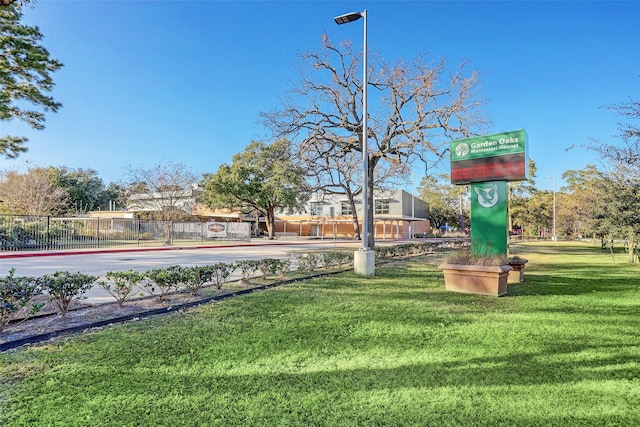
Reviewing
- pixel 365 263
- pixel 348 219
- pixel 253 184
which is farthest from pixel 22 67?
pixel 348 219

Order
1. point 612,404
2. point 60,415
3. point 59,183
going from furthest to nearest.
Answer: point 59,183 < point 612,404 < point 60,415

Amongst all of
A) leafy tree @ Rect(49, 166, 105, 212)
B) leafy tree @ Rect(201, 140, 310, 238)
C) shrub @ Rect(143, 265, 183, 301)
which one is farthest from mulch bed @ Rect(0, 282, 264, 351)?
leafy tree @ Rect(49, 166, 105, 212)

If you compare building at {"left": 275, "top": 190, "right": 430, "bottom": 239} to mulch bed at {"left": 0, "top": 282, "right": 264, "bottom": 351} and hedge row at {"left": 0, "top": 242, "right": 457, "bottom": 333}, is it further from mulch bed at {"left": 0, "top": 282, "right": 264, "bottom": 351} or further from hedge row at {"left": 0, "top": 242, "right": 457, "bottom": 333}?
mulch bed at {"left": 0, "top": 282, "right": 264, "bottom": 351}

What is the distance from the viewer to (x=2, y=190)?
29.0 m

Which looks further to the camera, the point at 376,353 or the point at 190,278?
the point at 190,278

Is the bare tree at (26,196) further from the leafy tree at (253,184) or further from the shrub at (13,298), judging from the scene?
the shrub at (13,298)

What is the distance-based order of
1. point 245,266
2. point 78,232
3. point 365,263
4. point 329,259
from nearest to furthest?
point 245,266 < point 365,263 < point 329,259 < point 78,232

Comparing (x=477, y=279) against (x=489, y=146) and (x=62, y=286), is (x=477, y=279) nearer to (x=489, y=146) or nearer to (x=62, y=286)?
(x=489, y=146)

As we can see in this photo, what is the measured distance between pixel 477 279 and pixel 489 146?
457cm

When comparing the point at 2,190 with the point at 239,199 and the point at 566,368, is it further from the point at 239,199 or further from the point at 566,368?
the point at 566,368

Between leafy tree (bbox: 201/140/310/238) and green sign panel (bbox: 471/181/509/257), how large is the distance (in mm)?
26426

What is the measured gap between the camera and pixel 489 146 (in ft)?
34.1

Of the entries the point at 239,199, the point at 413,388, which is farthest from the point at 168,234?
the point at 413,388

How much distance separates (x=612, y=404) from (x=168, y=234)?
27.9 m
